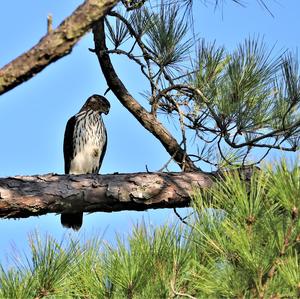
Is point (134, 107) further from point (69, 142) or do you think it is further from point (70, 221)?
point (69, 142)

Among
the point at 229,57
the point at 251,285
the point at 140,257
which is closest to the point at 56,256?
the point at 140,257

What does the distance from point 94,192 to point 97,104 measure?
2471 mm

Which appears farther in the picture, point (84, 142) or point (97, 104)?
point (97, 104)

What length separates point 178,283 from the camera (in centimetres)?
240

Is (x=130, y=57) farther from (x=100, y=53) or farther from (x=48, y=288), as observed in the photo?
(x=48, y=288)

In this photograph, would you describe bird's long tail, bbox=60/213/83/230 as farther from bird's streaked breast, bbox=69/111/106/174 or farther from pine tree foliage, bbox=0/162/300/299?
pine tree foliage, bbox=0/162/300/299

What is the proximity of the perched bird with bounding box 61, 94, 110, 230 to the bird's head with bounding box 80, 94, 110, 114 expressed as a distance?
6cm

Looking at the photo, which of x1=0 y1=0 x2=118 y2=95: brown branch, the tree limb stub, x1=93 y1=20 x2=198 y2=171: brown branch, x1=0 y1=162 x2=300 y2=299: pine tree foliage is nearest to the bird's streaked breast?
x1=93 y1=20 x2=198 y2=171: brown branch

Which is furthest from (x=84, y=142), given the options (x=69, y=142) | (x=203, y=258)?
(x=203, y=258)

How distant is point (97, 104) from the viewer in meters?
5.96

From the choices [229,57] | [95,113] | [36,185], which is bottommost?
[36,185]

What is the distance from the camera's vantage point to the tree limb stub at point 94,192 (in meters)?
3.42

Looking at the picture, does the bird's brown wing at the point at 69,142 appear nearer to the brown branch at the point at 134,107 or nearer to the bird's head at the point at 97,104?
the bird's head at the point at 97,104

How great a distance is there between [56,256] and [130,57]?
54.7 inches
